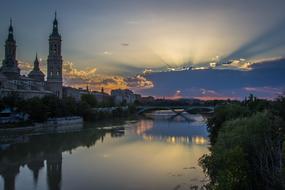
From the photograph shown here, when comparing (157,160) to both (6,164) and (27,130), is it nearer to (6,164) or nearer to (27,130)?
(6,164)

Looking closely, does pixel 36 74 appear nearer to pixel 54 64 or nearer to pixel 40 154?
pixel 54 64

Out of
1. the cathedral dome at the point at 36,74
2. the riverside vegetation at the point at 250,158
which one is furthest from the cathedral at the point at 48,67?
the riverside vegetation at the point at 250,158

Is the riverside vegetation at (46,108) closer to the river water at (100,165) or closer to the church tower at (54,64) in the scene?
the river water at (100,165)

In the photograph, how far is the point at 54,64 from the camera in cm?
7838

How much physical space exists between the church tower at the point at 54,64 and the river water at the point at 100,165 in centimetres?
4541

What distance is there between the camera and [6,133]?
38.4 meters

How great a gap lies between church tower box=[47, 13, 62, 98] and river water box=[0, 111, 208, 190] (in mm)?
45413

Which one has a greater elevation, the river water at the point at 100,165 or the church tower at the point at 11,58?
the church tower at the point at 11,58

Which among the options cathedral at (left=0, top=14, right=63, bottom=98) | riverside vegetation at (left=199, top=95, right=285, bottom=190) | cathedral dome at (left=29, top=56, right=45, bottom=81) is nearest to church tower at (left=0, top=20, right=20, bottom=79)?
cathedral at (left=0, top=14, right=63, bottom=98)

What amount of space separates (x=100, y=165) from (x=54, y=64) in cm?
5935

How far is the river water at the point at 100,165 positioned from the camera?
1698cm

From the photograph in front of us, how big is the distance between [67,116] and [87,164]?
31.2 metres

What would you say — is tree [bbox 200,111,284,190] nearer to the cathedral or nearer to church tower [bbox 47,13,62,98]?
the cathedral

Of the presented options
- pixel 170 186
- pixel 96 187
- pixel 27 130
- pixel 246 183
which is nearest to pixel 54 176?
pixel 96 187
